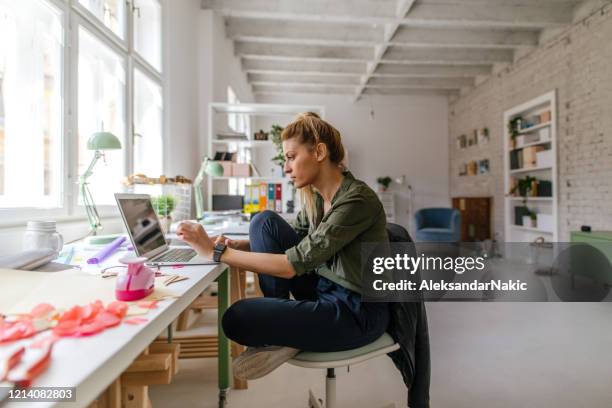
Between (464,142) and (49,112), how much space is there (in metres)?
7.06

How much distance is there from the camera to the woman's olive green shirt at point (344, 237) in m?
1.00

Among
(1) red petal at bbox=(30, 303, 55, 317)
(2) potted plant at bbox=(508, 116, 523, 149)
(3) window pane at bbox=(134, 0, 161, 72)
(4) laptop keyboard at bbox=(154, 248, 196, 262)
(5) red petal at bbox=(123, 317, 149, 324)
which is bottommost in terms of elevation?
(5) red petal at bbox=(123, 317, 149, 324)

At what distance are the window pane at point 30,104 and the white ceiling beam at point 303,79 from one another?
5207 millimetres

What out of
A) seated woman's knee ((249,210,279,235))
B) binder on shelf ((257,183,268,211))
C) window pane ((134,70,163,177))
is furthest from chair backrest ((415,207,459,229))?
seated woman's knee ((249,210,279,235))

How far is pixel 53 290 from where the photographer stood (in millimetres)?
760

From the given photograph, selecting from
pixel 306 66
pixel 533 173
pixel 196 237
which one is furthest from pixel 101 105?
pixel 533 173

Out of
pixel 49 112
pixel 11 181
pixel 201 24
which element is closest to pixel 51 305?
pixel 11 181

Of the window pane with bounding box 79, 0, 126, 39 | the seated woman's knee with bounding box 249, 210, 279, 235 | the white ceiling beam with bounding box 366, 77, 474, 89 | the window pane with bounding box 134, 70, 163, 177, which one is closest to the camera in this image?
the seated woman's knee with bounding box 249, 210, 279, 235

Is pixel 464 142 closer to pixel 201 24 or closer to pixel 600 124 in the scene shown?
pixel 600 124

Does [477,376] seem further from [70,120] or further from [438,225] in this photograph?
[438,225]

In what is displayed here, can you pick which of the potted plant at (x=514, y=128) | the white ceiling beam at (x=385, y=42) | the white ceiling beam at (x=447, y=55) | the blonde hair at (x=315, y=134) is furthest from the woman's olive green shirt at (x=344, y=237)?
the potted plant at (x=514, y=128)

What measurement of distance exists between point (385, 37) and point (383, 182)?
124 inches

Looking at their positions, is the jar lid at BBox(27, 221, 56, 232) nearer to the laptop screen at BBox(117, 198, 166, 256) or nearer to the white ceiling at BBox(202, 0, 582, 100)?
the laptop screen at BBox(117, 198, 166, 256)

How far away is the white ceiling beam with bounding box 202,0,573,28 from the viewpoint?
4.18 meters
